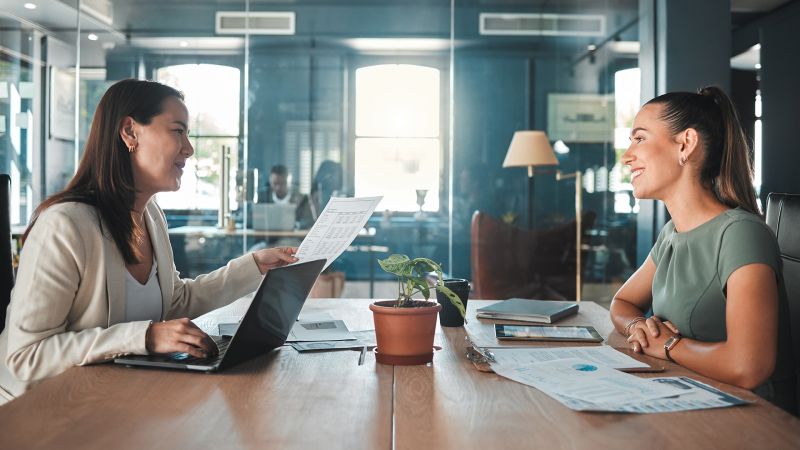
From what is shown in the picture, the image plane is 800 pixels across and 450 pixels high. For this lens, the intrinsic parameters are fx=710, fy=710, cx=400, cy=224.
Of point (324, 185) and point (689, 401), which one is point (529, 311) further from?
point (324, 185)

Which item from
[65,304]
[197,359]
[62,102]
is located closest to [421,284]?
[197,359]

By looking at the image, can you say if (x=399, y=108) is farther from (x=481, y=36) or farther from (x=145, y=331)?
(x=145, y=331)

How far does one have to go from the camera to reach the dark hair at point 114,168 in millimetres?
1523

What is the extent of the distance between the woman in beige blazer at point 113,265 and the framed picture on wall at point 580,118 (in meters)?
3.56

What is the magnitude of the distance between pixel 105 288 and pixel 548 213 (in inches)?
156

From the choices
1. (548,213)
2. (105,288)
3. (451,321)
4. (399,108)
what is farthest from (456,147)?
(105,288)

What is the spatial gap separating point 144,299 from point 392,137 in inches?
139

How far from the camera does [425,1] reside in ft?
16.7

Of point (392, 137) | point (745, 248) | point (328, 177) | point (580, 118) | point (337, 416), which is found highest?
point (580, 118)

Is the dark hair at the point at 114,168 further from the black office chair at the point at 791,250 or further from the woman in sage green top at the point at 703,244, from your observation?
the black office chair at the point at 791,250

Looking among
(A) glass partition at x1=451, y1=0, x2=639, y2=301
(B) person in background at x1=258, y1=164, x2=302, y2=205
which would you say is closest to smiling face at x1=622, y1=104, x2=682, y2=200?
(A) glass partition at x1=451, y1=0, x2=639, y2=301

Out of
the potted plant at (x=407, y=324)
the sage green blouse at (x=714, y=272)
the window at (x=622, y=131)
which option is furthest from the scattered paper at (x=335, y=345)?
the window at (x=622, y=131)

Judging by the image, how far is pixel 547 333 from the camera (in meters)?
1.61

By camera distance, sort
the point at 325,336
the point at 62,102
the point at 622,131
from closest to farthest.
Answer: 1. the point at 325,336
2. the point at 622,131
3. the point at 62,102
